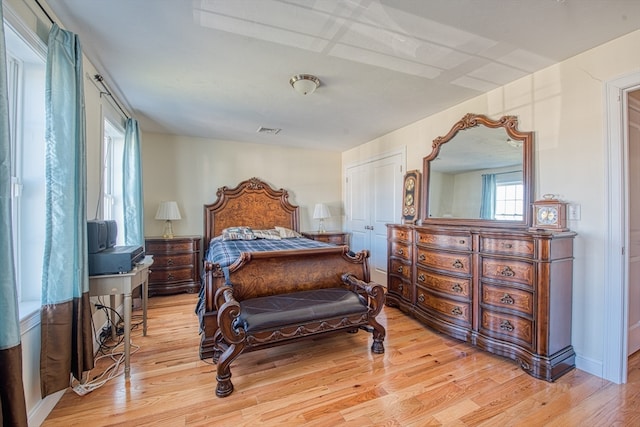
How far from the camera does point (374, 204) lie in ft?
15.2

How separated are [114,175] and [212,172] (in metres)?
1.52

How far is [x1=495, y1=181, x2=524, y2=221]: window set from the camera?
2516 mm

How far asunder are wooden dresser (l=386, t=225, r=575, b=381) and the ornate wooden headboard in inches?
104

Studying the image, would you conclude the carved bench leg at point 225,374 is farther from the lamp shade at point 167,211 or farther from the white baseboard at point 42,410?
the lamp shade at point 167,211

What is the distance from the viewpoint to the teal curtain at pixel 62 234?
63.9 inches

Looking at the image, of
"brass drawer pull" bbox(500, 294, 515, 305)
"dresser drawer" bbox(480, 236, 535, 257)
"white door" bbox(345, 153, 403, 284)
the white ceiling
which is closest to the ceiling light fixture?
the white ceiling

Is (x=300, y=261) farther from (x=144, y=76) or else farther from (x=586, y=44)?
(x=586, y=44)

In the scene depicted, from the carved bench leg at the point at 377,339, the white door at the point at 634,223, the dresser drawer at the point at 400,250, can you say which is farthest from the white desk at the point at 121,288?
the white door at the point at 634,223

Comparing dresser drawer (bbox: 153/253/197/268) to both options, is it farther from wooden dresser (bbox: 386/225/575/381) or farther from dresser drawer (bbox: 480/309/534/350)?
dresser drawer (bbox: 480/309/534/350)

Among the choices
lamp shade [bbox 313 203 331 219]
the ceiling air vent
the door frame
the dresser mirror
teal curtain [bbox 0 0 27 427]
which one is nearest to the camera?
teal curtain [bbox 0 0 27 427]

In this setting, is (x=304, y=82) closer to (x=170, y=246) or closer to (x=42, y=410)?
(x=42, y=410)

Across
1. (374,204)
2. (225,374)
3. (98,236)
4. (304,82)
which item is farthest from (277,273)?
(374,204)

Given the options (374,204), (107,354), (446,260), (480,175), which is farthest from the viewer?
(374,204)

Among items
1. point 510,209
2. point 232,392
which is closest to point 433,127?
point 510,209
